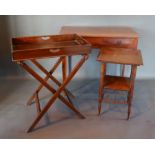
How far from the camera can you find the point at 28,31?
292 cm

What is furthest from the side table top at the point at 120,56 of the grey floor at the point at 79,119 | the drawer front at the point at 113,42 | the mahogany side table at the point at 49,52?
the grey floor at the point at 79,119

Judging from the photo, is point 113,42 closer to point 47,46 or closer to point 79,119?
point 47,46

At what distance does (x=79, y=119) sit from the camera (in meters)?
2.32

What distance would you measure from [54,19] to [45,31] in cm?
20

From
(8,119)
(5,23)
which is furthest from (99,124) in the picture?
(5,23)

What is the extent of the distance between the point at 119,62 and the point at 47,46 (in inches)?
28.5

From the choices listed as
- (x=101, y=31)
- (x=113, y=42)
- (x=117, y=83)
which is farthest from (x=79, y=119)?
(x=101, y=31)

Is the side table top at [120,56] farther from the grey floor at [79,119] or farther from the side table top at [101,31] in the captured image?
the grey floor at [79,119]

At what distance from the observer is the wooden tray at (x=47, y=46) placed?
1.84 m

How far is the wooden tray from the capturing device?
184 cm

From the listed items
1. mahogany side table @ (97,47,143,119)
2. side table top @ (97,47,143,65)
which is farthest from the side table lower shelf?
side table top @ (97,47,143,65)

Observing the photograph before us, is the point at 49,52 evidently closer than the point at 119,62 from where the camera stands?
Yes
